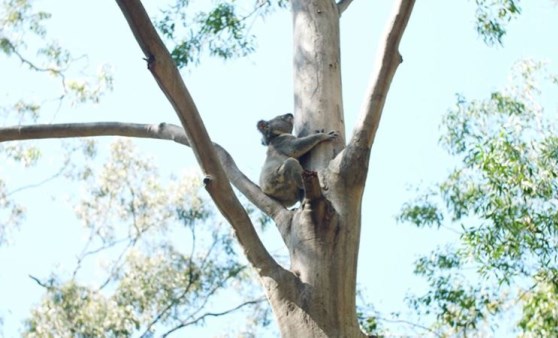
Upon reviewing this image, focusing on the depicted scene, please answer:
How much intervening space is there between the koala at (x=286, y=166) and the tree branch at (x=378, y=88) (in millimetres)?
577

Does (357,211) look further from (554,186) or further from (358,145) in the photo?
(554,186)

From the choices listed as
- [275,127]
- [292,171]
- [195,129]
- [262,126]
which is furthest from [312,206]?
[262,126]

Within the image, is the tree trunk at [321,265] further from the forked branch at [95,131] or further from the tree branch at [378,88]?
the forked branch at [95,131]

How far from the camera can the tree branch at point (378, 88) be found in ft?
16.7

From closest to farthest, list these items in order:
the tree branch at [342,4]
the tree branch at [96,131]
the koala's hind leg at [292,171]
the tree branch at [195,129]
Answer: the tree branch at [195,129], the tree branch at [96,131], the koala's hind leg at [292,171], the tree branch at [342,4]

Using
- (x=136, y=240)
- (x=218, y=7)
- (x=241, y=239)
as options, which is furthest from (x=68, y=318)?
(x=241, y=239)

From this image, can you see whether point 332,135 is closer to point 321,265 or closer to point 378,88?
point 378,88

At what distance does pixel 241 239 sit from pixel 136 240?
1100cm

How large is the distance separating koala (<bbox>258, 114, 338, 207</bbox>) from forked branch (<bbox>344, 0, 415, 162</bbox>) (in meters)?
0.58

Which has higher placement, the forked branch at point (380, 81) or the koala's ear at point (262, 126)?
the koala's ear at point (262, 126)

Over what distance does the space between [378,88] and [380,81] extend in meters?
0.04

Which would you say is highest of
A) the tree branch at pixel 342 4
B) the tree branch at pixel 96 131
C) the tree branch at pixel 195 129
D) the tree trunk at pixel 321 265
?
the tree branch at pixel 342 4

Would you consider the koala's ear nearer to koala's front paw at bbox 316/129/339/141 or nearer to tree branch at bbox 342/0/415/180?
koala's front paw at bbox 316/129/339/141

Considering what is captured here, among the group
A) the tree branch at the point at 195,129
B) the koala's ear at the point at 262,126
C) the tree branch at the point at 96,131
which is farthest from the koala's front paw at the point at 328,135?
the koala's ear at the point at 262,126
